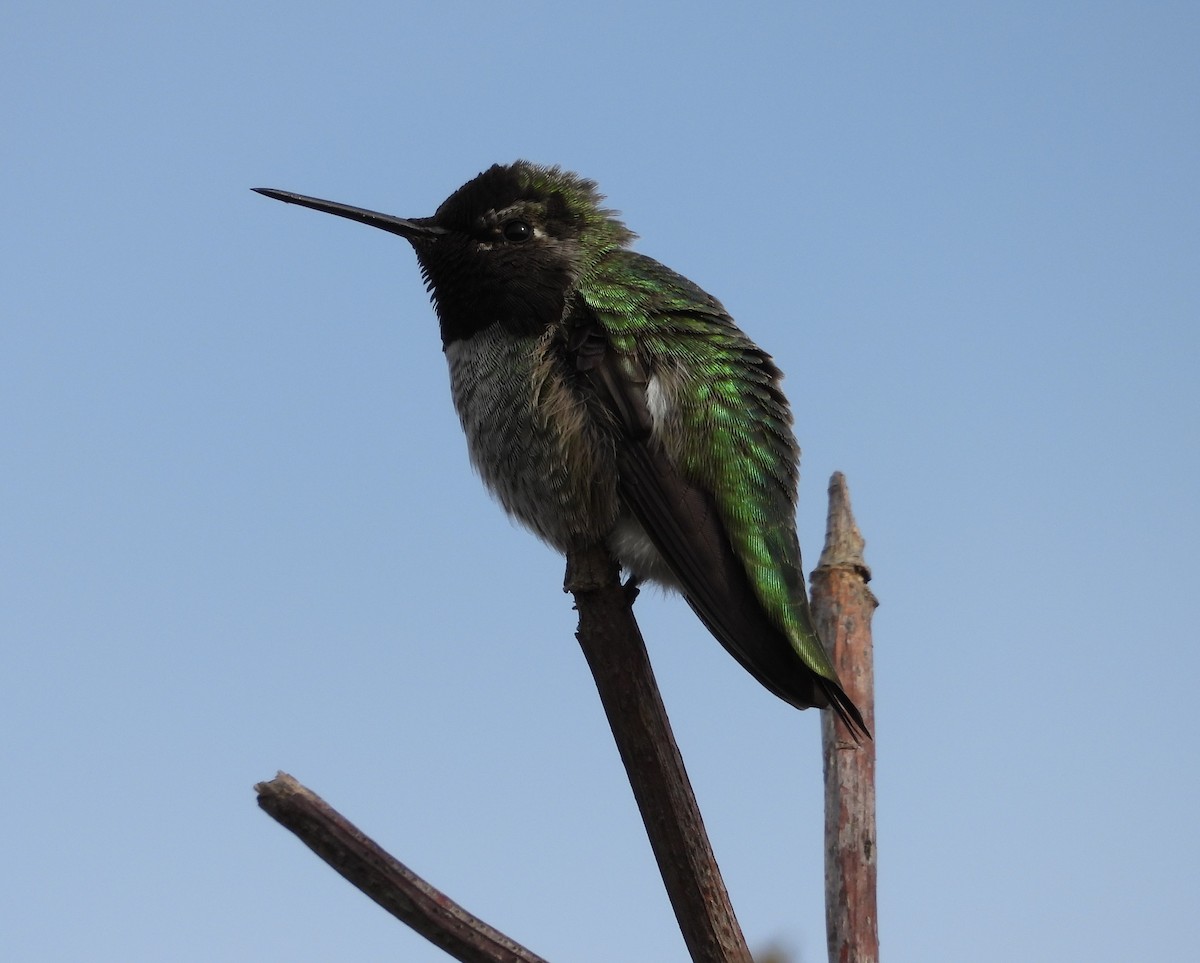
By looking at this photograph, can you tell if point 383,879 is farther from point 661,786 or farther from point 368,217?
point 368,217

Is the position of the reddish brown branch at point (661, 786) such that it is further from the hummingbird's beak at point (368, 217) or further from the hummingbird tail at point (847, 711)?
the hummingbird's beak at point (368, 217)

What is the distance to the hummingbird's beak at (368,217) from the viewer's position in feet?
19.4

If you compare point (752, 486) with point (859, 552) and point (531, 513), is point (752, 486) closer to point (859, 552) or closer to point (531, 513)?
point (859, 552)

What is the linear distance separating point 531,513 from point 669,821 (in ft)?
5.57

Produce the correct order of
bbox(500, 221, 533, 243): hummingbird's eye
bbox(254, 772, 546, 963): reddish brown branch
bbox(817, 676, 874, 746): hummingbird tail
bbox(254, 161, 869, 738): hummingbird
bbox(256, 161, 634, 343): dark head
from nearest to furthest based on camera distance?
bbox(254, 772, 546, 963): reddish brown branch < bbox(817, 676, 874, 746): hummingbird tail < bbox(254, 161, 869, 738): hummingbird < bbox(256, 161, 634, 343): dark head < bbox(500, 221, 533, 243): hummingbird's eye

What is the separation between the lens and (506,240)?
18.7ft

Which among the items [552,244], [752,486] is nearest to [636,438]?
[752,486]

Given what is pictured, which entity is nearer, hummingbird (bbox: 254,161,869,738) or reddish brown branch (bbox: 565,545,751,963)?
reddish brown branch (bbox: 565,545,751,963)

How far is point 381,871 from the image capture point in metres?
2.99

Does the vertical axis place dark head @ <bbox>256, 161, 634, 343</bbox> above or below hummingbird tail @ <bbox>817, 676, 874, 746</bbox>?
above

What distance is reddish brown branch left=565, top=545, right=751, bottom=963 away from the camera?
142 inches

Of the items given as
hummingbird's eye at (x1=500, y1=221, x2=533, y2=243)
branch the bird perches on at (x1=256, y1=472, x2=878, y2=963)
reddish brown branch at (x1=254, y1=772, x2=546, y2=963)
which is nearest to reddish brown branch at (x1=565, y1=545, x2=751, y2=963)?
branch the bird perches on at (x1=256, y1=472, x2=878, y2=963)

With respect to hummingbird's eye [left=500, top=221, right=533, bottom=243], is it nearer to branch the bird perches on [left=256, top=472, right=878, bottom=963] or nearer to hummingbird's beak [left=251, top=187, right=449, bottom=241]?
hummingbird's beak [left=251, top=187, right=449, bottom=241]

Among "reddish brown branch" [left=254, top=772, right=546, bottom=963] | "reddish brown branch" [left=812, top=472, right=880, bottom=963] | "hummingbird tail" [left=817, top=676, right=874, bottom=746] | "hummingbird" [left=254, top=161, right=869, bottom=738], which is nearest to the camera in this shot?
"reddish brown branch" [left=254, top=772, right=546, bottom=963]
